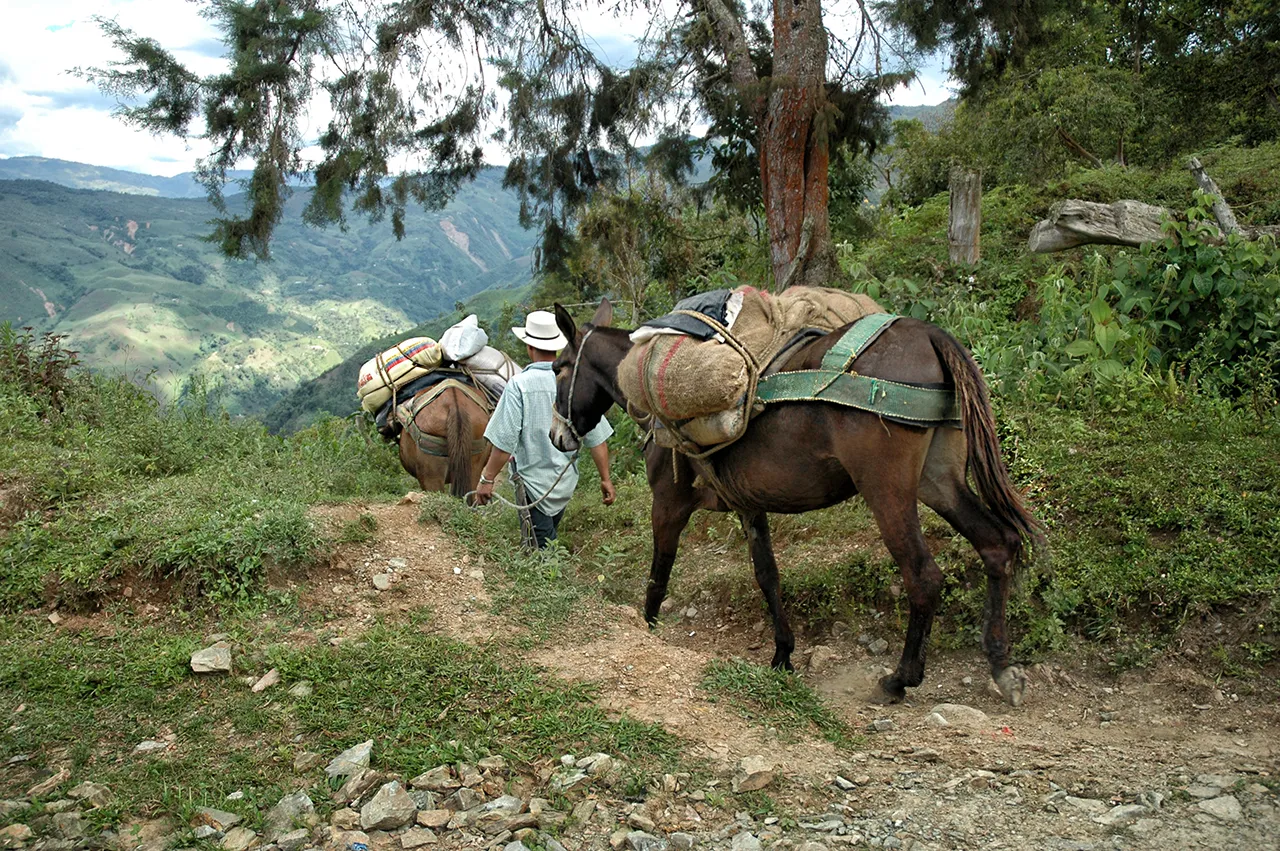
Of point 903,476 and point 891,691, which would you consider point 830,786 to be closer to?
point 891,691

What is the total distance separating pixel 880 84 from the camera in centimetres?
1009

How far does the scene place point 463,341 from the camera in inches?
321

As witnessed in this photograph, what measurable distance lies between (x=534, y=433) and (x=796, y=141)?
511cm

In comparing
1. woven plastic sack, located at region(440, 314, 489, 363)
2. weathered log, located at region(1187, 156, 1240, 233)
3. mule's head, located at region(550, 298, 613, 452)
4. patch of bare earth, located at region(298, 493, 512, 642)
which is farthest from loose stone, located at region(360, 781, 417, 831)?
weathered log, located at region(1187, 156, 1240, 233)

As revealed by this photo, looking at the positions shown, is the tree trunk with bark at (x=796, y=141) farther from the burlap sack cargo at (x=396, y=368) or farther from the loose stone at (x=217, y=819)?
the loose stone at (x=217, y=819)

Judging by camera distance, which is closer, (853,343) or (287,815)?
(287,815)

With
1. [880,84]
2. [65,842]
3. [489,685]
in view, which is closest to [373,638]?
[489,685]

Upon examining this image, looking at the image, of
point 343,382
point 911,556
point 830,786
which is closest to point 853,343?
point 911,556

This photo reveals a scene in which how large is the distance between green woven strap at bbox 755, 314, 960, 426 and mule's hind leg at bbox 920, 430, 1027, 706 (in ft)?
0.76

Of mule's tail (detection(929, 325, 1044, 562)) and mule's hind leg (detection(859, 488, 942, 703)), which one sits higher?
mule's tail (detection(929, 325, 1044, 562))

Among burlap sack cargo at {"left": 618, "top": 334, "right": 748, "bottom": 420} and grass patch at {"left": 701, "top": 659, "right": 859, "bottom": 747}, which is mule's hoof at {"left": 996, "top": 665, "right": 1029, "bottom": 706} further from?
burlap sack cargo at {"left": 618, "top": 334, "right": 748, "bottom": 420}

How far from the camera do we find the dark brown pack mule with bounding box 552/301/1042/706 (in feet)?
13.3

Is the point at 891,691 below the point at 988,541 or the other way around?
below

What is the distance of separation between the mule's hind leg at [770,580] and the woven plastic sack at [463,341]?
3.99m
